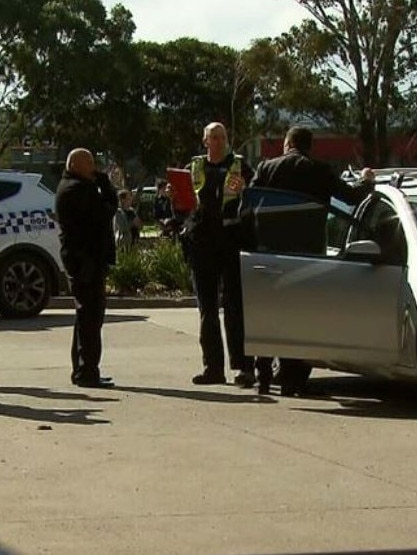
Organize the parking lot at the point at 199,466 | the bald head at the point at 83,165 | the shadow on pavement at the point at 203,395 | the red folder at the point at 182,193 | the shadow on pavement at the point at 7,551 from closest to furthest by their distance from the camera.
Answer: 1. the shadow on pavement at the point at 7,551
2. the parking lot at the point at 199,466
3. the shadow on pavement at the point at 203,395
4. the bald head at the point at 83,165
5. the red folder at the point at 182,193

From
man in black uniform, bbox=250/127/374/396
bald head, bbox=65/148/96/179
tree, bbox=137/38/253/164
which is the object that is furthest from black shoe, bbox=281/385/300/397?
tree, bbox=137/38/253/164

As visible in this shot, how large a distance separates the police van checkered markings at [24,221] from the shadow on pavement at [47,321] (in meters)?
1.01

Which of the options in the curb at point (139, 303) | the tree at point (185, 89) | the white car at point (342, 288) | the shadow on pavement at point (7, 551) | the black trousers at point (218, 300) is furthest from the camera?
the tree at point (185, 89)

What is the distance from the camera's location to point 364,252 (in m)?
9.96

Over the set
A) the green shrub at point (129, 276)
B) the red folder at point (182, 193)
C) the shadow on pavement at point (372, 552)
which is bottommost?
the shadow on pavement at point (372, 552)

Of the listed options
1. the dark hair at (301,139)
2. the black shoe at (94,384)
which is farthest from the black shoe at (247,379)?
the dark hair at (301,139)

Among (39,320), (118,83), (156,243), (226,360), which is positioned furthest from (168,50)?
(226,360)

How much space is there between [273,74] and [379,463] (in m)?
38.1

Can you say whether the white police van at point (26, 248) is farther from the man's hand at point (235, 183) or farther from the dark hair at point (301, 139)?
the dark hair at point (301, 139)

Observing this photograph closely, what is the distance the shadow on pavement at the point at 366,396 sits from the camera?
33.4 feet

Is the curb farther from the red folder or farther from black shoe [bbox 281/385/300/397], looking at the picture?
black shoe [bbox 281/385/300/397]

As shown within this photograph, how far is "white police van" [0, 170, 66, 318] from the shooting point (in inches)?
677

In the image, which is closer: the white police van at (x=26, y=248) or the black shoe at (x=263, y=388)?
the black shoe at (x=263, y=388)

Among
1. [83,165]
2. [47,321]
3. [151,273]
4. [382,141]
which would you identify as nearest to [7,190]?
[47,321]
